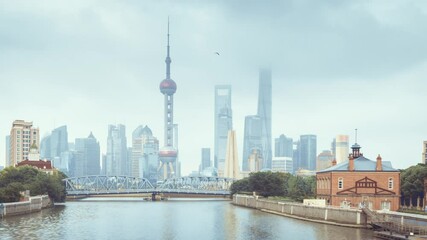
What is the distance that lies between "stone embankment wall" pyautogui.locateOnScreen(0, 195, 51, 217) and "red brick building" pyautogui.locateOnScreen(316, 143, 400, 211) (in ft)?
192

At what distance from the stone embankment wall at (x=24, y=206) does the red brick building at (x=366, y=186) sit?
58439 millimetres

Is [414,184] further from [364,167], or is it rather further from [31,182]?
[31,182]

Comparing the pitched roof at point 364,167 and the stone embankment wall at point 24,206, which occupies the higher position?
the pitched roof at point 364,167

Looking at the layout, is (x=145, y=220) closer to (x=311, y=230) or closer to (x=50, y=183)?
(x=311, y=230)

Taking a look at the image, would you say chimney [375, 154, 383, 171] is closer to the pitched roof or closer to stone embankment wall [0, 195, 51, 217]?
the pitched roof

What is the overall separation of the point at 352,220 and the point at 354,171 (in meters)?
20.4

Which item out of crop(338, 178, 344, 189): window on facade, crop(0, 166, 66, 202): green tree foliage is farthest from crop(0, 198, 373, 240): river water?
crop(0, 166, 66, 202): green tree foliage

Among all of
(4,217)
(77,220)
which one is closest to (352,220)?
(77,220)

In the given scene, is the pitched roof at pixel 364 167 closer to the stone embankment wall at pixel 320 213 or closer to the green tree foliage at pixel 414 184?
the green tree foliage at pixel 414 184

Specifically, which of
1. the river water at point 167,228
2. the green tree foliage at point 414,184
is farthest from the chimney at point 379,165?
the river water at point 167,228

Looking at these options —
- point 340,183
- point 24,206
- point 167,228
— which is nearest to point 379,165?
point 340,183

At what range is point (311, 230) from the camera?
96125 mm

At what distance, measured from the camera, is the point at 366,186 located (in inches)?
4567

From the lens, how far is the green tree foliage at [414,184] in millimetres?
122562
